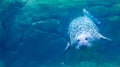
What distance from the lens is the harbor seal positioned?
9930mm

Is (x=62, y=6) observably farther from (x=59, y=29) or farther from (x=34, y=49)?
(x=34, y=49)

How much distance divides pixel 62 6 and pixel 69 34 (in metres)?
1.76

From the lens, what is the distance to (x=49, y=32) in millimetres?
11906

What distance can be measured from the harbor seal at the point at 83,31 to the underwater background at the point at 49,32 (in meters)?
0.43

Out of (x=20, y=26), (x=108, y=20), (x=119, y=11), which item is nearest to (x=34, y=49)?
(x=20, y=26)

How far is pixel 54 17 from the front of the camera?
→ 12.0m

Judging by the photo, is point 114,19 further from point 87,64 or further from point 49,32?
point 49,32

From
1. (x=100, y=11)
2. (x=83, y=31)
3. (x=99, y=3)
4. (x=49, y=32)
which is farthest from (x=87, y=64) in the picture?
(x=99, y=3)

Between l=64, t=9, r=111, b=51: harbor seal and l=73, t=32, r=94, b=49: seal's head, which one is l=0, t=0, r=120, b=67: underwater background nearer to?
l=64, t=9, r=111, b=51: harbor seal

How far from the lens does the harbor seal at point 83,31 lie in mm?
9930

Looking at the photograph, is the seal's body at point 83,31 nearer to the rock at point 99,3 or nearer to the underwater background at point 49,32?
the underwater background at point 49,32

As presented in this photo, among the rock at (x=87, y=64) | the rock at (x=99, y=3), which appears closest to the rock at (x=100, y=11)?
the rock at (x=99, y=3)

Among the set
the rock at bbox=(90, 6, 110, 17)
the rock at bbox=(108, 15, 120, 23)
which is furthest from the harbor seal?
the rock at bbox=(108, 15, 120, 23)

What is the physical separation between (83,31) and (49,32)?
1986 mm
